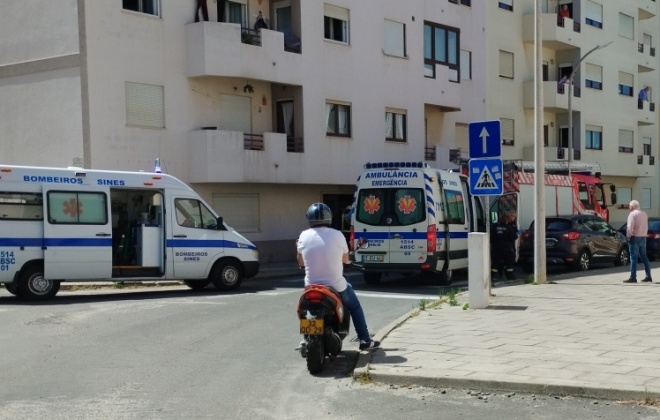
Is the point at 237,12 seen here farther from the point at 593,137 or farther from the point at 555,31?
the point at 593,137

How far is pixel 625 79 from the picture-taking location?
47.9m

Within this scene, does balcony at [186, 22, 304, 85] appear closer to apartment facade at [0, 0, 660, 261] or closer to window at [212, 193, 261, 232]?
apartment facade at [0, 0, 660, 261]

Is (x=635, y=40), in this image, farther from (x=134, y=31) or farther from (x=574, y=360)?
(x=574, y=360)

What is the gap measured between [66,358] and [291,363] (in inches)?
106

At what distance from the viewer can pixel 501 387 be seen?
24.7 feet

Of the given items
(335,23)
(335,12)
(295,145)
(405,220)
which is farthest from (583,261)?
(335,12)

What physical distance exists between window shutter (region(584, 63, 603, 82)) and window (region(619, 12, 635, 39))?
358 centimetres

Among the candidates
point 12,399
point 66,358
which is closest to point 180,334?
point 66,358

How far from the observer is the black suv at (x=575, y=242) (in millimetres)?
21781

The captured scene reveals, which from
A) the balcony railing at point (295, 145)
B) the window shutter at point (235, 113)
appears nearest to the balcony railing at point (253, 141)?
the window shutter at point (235, 113)

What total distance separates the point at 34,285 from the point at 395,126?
1854 centimetres

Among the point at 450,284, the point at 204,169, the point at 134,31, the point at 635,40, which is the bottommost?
the point at 450,284

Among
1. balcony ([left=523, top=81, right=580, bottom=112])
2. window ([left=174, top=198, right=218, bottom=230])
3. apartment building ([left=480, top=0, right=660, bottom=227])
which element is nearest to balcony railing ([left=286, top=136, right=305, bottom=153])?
window ([left=174, top=198, right=218, bottom=230])

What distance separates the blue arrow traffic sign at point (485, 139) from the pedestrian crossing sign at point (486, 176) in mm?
117
